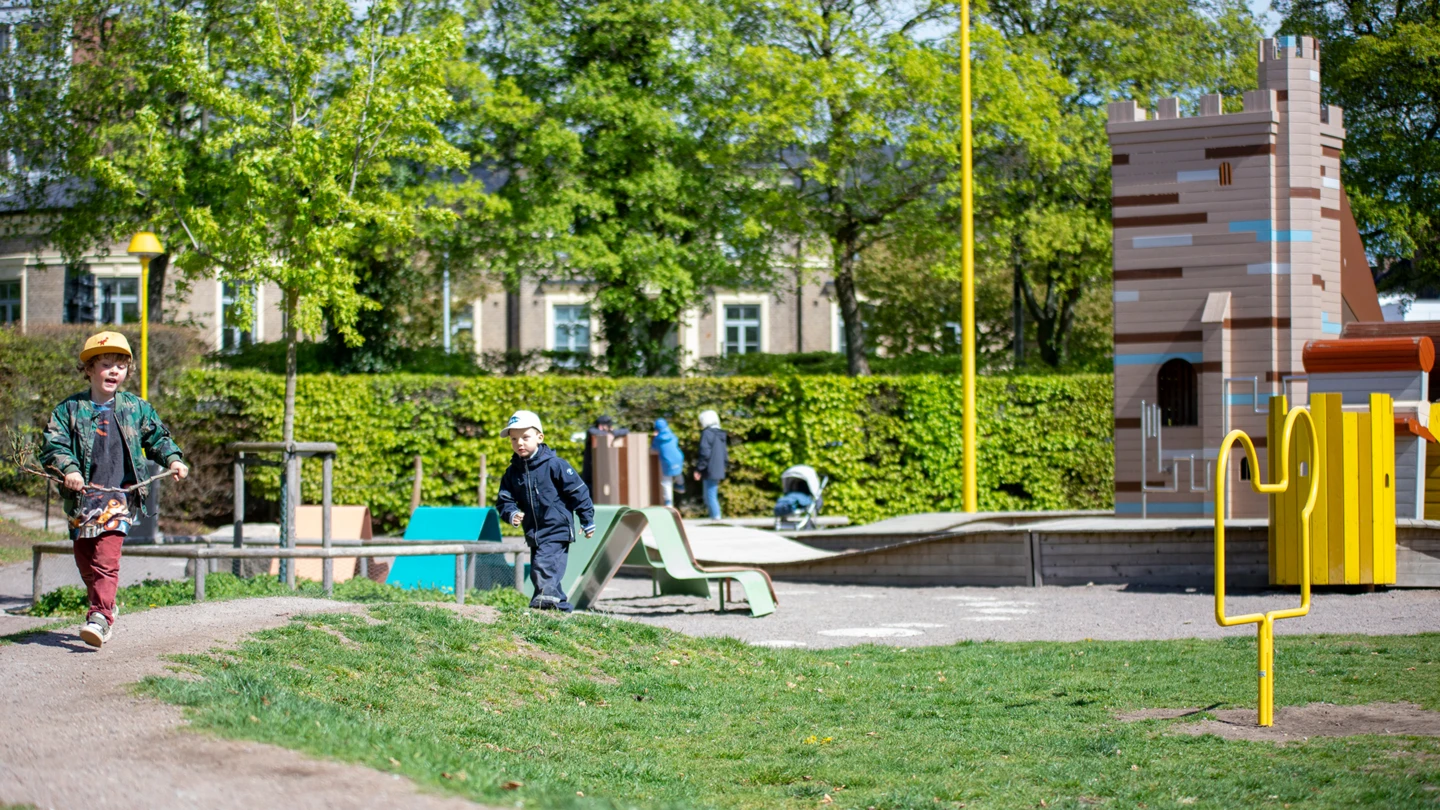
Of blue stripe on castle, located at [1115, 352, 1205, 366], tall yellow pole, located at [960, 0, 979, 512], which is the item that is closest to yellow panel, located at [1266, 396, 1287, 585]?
blue stripe on castle, located at [1115, 352, 1205, 366]

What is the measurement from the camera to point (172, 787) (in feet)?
16.2

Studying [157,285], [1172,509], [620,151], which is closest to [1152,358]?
[1172,509]

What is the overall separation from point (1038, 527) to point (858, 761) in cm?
1011

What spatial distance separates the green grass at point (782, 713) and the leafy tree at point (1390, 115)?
26695 millimetres

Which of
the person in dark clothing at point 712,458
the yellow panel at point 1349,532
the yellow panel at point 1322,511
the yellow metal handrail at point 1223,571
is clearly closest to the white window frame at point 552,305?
the person in dark clothing at point 712,458

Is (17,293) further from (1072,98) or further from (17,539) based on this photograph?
(1072,98)

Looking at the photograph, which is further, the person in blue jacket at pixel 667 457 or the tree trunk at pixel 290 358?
the person in blue jacket at pixel 667 457

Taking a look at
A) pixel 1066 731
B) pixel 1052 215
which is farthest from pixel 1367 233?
pixel 1066 731

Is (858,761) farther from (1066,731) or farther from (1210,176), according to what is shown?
(1210,176)

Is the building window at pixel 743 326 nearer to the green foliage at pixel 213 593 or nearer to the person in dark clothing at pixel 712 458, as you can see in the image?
the person in dark clothing at pixel 712 458

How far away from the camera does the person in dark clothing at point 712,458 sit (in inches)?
987

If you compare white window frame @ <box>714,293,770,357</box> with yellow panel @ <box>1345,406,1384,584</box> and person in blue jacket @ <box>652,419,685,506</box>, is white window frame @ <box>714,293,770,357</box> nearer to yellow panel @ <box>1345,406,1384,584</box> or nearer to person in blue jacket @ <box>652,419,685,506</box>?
person in blue jacket @ <box>652,419,685,506</box>

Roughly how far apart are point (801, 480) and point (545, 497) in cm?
1423

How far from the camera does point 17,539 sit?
65.6ft
